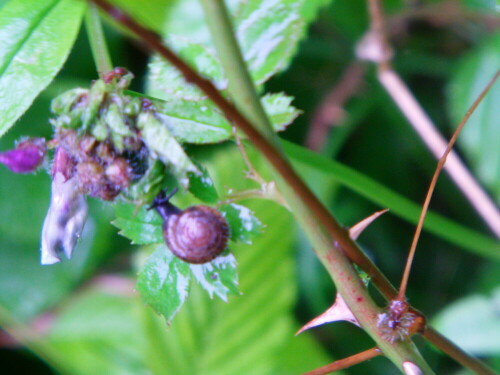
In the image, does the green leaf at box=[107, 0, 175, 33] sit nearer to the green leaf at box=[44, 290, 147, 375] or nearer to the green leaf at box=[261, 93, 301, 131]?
the green leaf at box=[261, 93, 301, 131]

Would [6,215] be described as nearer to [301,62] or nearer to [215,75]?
[301,62]

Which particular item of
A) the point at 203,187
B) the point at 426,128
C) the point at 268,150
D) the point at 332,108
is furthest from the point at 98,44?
the point at 332,108

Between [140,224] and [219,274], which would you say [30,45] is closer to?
[140,224]

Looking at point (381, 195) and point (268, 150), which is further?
point (381, 195)

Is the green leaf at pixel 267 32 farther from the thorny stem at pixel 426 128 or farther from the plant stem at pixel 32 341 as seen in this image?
the plant stem at pixel 32 341

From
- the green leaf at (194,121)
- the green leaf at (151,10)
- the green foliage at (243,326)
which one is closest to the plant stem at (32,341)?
the green foliage at (243,326)

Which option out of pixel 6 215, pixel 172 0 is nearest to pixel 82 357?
pixel 6 215
